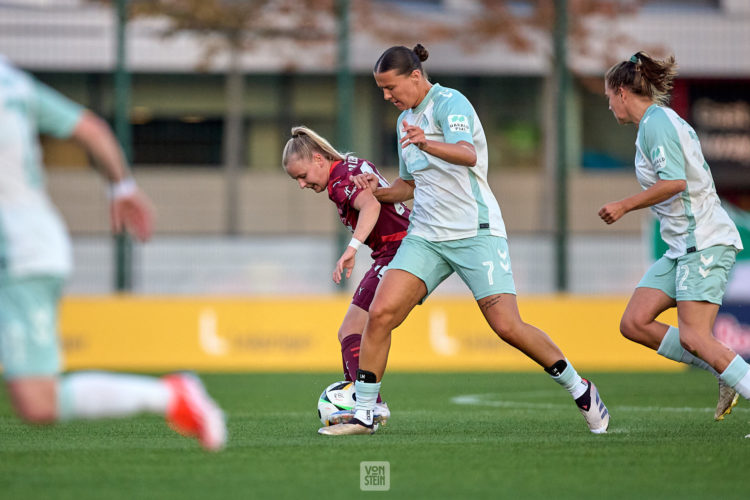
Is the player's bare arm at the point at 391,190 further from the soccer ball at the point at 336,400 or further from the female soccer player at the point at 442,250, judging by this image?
the soccer ball at the point at 336,400

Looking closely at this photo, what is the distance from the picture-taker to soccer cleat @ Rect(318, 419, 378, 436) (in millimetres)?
6727

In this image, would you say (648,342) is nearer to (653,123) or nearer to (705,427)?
(705,427)

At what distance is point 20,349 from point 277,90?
807 inches

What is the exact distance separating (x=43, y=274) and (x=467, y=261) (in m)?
2.73

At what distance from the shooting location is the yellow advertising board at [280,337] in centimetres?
→ 1404

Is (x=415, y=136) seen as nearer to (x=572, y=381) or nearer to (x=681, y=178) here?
(x=681, y=178)

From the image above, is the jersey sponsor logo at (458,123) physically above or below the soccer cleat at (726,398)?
above

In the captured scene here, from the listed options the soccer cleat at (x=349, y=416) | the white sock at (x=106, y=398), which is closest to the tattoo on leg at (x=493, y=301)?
the soccer cleat at (x=349, y=416)

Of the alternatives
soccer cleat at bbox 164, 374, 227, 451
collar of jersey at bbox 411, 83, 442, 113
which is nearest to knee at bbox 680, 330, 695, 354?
collar of jersey at bbox 411, 83, 442, 113

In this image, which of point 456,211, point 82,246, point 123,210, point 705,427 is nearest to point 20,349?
point 123,210

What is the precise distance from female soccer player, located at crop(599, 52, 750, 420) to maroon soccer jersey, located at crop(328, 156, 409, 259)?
1.43 m

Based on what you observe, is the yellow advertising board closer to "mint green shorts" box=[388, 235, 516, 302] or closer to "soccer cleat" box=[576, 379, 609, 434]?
"soccer cleat" box=[576, 379, 609, 434]

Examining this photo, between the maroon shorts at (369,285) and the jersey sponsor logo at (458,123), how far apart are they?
1.16 m

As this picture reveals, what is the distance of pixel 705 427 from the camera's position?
7.13m
